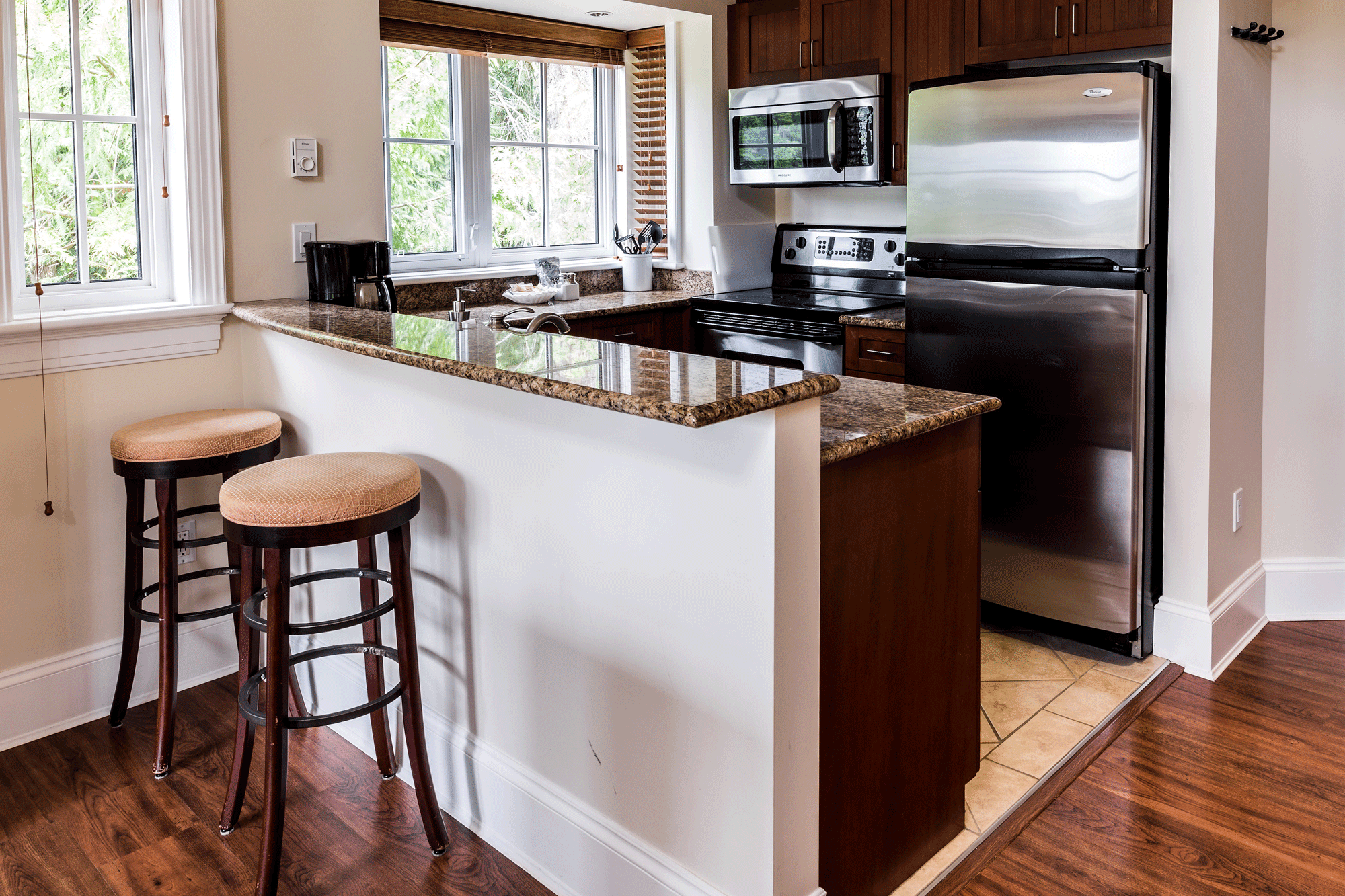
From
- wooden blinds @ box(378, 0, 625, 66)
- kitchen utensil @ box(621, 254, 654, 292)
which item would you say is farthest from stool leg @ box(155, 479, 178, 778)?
kitchen utensil @ box(621, 254, 654, 292)

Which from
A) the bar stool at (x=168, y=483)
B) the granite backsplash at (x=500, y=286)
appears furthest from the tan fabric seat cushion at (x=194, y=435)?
the granite backsplash at (x=500, y=286)

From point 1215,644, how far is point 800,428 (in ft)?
6.57

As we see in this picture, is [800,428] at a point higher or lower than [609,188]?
lower

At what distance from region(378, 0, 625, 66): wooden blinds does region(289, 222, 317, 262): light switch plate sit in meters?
1.11

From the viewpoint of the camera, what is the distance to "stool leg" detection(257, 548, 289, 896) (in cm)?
185

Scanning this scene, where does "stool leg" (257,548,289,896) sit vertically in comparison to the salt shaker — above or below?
below

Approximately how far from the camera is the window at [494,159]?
4.05 m

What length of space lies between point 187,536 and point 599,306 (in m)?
1.77

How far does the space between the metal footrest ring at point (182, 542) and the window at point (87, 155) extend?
585 mm

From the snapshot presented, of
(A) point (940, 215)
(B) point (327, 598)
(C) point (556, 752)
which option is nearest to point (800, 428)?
(C) point (556, 752)

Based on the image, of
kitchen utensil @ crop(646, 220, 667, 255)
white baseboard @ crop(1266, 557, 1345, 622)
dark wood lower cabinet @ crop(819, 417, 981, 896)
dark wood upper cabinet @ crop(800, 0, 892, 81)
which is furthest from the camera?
kitchen utensil @ crop(646, 220, 667, 255)

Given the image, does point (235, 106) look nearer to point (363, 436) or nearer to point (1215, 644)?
point (363, 436)

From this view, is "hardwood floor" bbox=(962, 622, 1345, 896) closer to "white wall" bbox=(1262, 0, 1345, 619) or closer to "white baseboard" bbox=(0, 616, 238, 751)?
"white wall" bbox=(1262, 0, 1345, 619)

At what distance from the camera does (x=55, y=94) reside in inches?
98.1
